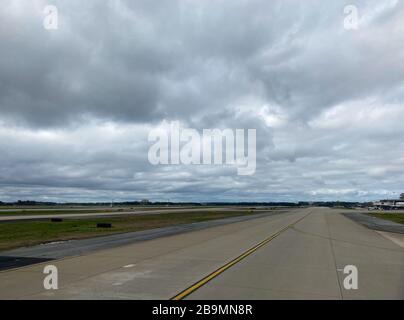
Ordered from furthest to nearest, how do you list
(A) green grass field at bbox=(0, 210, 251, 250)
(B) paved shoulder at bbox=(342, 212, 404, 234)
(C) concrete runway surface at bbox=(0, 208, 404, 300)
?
(B) paved shoulder at bbox=(342, 212, 404, 234) < (A) green grass field at bbox=(0, 210, 251, 250) < (C) concrete runway surface at bbox=(0, 208, 404, 300)

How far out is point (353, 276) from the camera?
45.8ft

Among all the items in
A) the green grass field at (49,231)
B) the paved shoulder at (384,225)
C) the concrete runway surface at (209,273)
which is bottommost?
the paved shoulder at (384,225)

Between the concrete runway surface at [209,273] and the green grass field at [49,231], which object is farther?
the green grass field at [49,231]

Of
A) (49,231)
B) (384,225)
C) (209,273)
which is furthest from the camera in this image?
(384,225)

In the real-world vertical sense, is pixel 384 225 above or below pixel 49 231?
below

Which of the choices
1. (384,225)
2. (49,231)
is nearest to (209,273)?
(49,231)

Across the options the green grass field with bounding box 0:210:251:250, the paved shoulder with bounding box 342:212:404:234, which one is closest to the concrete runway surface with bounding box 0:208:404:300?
the green grass field with bounding box 0:210:251:250

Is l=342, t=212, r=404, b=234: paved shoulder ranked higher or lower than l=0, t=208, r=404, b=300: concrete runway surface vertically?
lower

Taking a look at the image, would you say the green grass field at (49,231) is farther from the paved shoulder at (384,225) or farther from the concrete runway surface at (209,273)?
the paved shoulder at (384,225)

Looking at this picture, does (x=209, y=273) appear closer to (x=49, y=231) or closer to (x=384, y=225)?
(x=49, y=231)

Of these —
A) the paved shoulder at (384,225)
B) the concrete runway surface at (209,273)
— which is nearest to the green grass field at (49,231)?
the concrete runway surface at (209,273)

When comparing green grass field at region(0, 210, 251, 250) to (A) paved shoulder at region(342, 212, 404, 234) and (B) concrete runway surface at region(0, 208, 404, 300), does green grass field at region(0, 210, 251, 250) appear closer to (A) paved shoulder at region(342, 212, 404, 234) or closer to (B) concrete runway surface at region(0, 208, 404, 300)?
(B) concrete runway surface at region(0, 208, 404, 300)

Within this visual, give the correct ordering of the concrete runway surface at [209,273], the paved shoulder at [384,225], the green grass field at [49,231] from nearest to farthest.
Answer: the concrete runway surface at [209,273] → the green grass field at [49,231] → the paved shoulder at [384,225]
